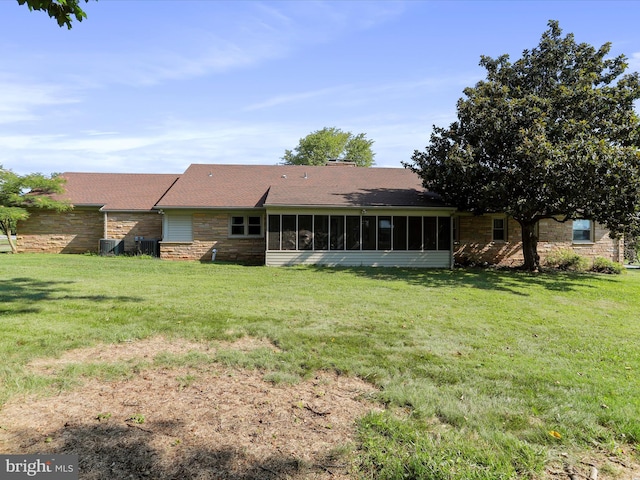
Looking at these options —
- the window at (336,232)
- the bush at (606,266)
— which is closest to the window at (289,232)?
the window at (336,232)

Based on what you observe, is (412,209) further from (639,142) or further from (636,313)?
(636,313)

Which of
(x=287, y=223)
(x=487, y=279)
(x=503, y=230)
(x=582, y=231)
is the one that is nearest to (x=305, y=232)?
(x=287, y=223)

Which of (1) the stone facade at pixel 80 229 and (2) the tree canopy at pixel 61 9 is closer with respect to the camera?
(2) the tree canopy at pixel 61 9

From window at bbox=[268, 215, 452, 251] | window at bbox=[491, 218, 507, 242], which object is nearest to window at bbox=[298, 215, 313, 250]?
window at bbox=[268, 215, 452, 251]

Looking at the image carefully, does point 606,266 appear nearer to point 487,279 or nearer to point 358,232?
point 487,279

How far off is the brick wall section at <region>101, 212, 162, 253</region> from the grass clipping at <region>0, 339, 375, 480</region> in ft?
52.6

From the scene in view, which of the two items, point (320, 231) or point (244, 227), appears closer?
point (320, 231)

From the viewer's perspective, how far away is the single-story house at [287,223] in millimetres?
16281

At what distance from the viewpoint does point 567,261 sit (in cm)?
1727

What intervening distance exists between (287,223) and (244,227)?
9.36 feet

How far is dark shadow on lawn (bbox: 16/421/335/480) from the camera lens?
7.90 ft

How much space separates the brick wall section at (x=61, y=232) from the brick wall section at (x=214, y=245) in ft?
15.8

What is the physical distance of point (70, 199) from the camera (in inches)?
762

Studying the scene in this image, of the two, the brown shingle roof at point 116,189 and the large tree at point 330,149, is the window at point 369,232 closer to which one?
the brown shingle roof at point 116,189
